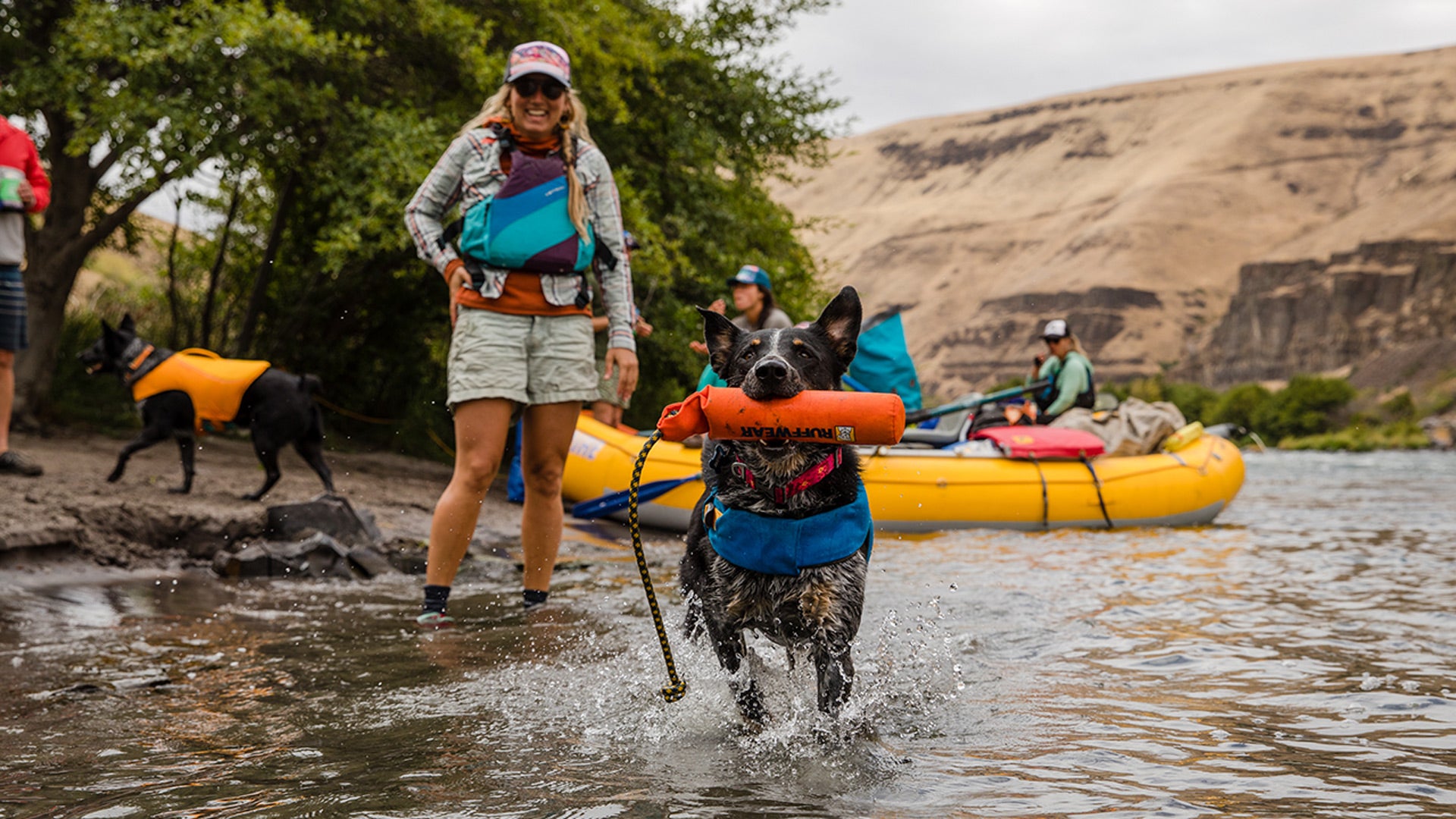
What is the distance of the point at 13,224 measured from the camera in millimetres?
6559

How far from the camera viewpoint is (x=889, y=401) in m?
3.29

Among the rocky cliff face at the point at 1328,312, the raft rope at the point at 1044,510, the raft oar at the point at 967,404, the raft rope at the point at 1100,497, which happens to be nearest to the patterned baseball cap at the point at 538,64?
the raft oar at the point at 967,404

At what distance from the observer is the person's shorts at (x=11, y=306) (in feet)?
21.5

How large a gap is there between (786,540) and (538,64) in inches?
90.3

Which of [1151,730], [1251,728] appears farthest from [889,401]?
[1251,728]

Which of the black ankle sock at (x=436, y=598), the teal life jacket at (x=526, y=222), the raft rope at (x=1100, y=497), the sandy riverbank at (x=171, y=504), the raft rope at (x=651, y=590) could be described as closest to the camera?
the raft rope at (x=651, y=590)

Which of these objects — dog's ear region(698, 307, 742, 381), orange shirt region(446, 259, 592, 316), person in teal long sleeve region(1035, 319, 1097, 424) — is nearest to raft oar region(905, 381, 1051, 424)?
person in teal long sleeve region(1035, 319, 1097, 424)

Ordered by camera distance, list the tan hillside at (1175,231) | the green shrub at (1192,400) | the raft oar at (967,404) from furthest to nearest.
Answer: the tan hillside at (1175,231)
the green shrub at (1192,400)
the raft oar at (967,404)

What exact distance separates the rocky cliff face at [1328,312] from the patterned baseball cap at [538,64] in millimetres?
128981

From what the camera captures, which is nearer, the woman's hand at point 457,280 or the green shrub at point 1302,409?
the woman's hand at point 457,280

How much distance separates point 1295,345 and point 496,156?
14587 centimetres

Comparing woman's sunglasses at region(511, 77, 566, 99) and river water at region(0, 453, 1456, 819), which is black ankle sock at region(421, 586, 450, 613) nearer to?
river water at region(0, 453, 1456, 819)

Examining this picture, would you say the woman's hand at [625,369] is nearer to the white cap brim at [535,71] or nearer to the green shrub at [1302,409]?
the white cap brim at [535,71]

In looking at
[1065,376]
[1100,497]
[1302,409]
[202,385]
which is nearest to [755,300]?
[1100,497]
